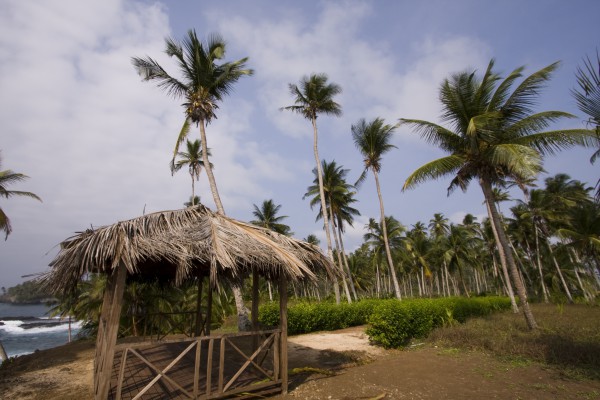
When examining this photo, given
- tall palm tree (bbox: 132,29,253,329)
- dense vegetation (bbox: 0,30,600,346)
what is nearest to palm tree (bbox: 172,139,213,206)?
dense vegetation (bbox: 0,30,600,346)

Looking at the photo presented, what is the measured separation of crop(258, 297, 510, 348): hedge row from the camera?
1084cm

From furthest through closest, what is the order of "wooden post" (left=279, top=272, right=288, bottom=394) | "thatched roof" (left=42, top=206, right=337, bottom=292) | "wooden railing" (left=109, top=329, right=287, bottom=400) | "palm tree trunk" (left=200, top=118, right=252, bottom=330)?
"palm tree trunk" (left=200, top=118, right=252, bottom=330) < "wooden post" (left=279, top=272, right=288, bottom=394) < "wooden railing" (left=109, top=329, right=287, bottom=400) < "thatched roof" (left=42, top=206, right=337, bottom=292)

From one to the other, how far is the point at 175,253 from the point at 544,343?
10.2 meters

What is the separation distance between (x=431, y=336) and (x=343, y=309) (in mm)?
5872

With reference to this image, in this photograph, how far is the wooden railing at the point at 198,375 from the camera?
5242mm

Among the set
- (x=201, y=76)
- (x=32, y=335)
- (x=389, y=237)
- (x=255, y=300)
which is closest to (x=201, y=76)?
(x=201, y=76)

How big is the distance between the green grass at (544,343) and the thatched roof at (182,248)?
228 inches

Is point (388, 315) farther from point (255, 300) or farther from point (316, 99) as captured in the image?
point (316, 99)

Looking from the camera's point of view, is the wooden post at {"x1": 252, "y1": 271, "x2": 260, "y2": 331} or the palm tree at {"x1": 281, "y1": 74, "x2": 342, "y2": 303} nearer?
the wooden post at {"x1": 252, "y1": 271, "x2": 260, "y2": 331}

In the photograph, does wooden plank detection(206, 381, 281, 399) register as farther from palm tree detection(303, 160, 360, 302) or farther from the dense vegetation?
palm tree detection(303, 160, 360, 302)

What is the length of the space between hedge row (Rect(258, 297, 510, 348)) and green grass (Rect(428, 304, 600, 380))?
0.96 metres

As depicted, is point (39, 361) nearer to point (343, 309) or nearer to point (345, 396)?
point (345, 396)

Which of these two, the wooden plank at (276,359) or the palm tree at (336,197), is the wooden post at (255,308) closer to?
the wooden plank at (276,359)

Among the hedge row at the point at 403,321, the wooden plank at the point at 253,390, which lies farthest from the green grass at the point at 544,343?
the wooden plank at the point at 253,390
